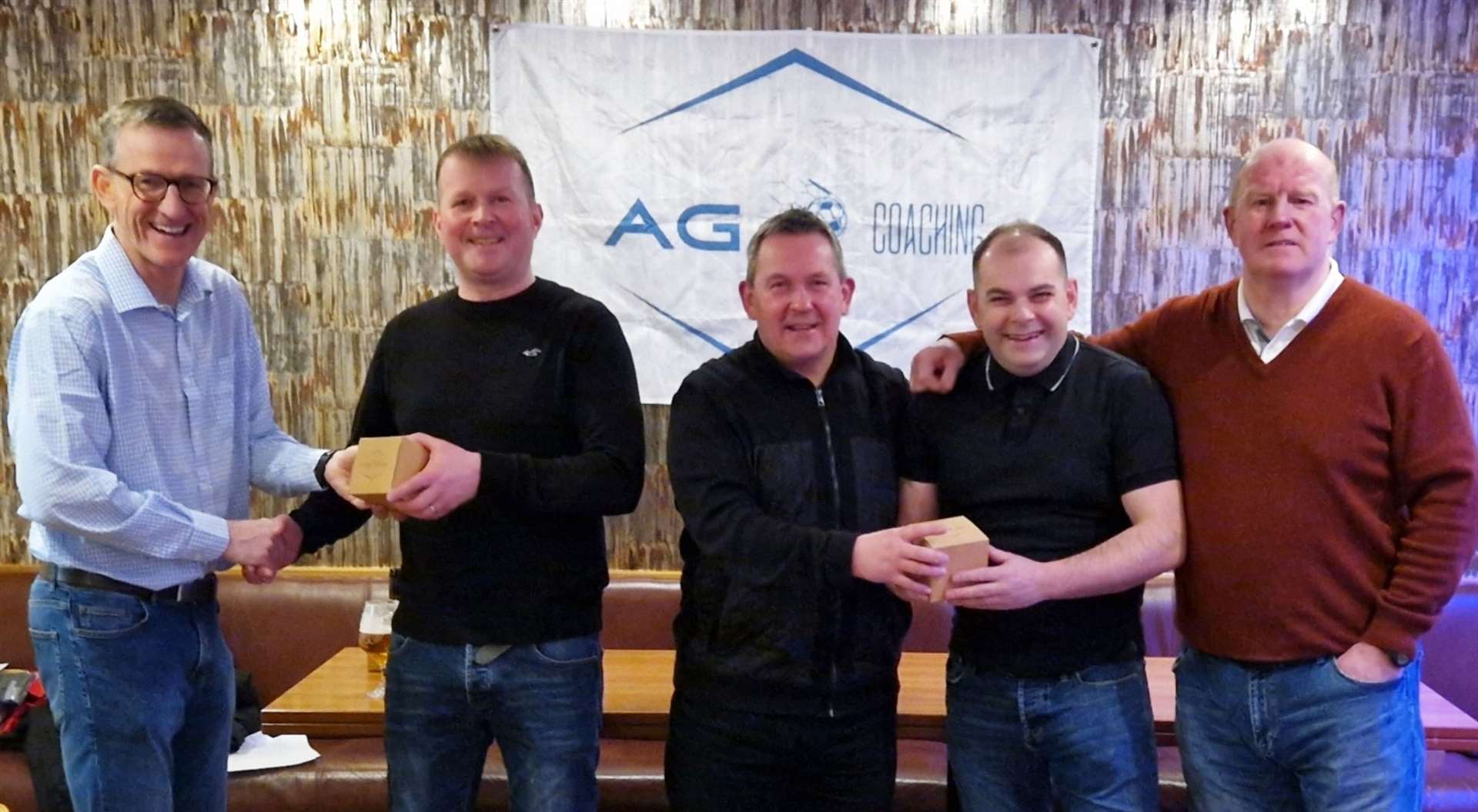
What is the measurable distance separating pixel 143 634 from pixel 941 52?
8.64ft

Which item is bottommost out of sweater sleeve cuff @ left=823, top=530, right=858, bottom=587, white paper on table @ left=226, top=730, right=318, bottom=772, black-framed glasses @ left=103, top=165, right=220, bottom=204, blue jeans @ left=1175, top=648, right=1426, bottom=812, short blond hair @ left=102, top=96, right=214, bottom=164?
white paper on table @ left=226, top=730, right=318, bottom=772

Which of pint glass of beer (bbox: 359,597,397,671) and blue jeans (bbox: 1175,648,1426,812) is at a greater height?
blue jeans (bbox: 1175,648,1426,812)

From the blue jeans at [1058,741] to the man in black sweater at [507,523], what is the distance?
2.16 feet

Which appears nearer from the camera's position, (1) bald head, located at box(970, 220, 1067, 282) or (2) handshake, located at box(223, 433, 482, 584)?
(2) handshake, located at box(223, 433, 482, 584)

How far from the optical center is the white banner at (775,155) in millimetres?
3176

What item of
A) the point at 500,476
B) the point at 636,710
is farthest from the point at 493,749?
the point at 500,476

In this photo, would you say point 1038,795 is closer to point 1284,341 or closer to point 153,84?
point 1284,341

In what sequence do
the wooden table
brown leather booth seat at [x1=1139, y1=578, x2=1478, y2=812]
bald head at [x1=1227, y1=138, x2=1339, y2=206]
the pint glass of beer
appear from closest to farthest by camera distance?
bald head at [x1=1227, y1=138, x2=1339, y2=206], the wooden table, the pint glass of beer, brown leather booth seat at [x1=1139, y1=578, x2=1478, y2=812]

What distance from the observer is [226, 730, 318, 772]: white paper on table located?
2688 millimetres

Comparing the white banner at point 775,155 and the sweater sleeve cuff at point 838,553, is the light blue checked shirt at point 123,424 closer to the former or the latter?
the sweater sleeve cuff at point 838,553

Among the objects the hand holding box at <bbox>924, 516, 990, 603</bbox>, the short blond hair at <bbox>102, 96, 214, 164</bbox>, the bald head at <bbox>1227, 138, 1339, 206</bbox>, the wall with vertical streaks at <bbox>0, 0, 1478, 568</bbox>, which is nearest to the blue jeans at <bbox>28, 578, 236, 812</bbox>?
the short blond hair at <bbox>102, 96, 214, 164</bbox>

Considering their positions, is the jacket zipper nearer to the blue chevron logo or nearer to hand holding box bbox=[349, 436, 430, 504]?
hand holding box bbox=[349, 436, 430, 504]

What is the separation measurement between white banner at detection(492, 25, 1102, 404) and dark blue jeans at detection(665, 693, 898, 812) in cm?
168

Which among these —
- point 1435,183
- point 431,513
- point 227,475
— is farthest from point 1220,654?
point 1435,183
